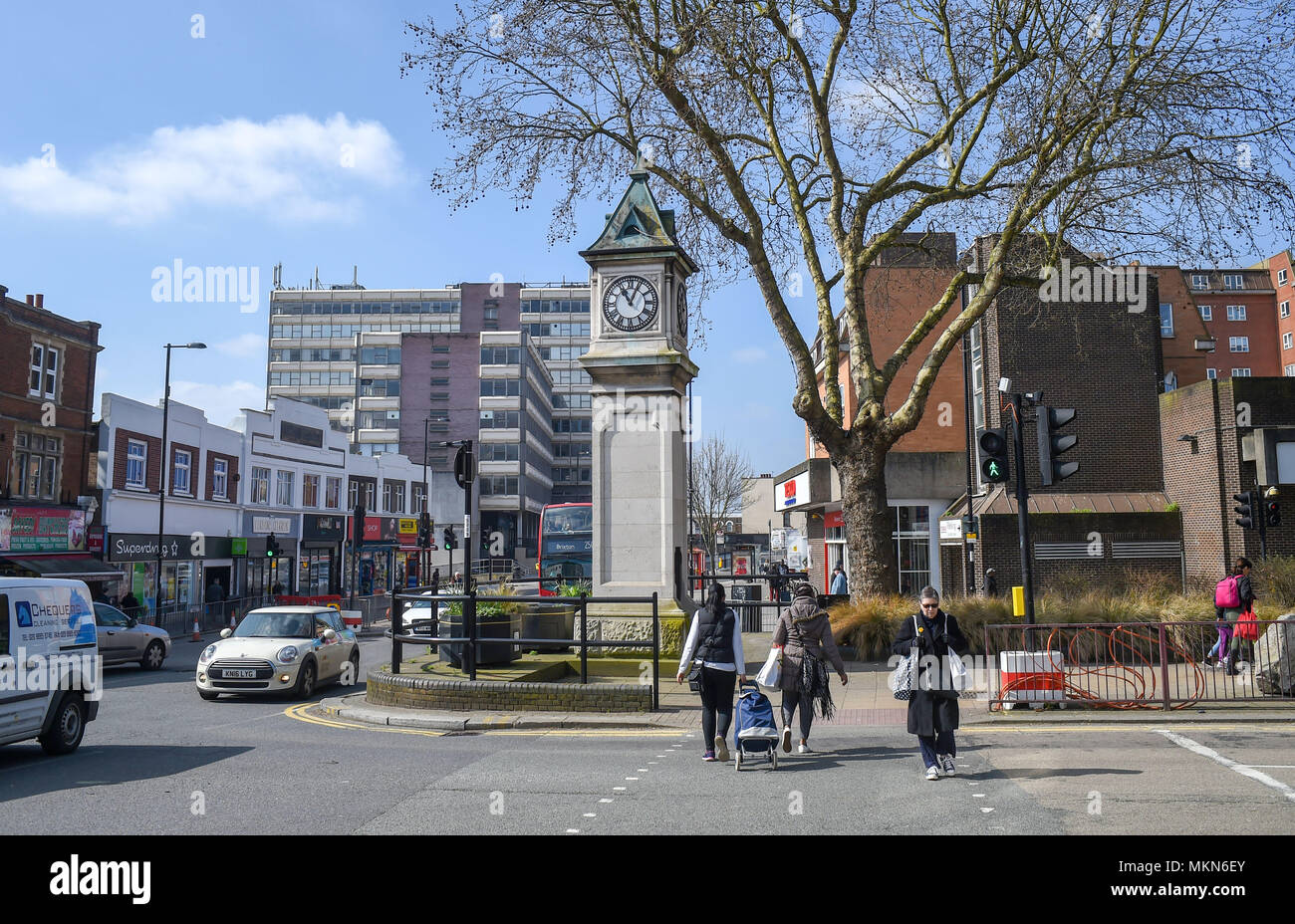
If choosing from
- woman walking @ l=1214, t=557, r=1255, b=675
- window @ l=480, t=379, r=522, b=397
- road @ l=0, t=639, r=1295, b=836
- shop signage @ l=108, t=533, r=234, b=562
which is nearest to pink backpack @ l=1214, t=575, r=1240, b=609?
woman walking @ l=1214, t=557, r=1255, b=675

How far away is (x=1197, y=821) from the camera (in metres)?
6.58

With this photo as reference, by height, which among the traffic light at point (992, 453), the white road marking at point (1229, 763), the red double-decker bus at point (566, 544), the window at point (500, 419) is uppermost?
the window at point (500, 419)

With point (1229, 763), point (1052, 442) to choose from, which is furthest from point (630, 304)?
point (1229, 763)

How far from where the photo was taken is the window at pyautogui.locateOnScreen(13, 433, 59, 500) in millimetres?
30734

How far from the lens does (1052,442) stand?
1243cm

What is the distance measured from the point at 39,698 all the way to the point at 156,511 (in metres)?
30.2

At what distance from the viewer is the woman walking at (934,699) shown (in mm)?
8336

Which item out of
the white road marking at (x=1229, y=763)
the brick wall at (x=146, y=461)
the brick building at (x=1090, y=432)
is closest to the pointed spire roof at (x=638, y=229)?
the white road marking at (x=1229, y=763)

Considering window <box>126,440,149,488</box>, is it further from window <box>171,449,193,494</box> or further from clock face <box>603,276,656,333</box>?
clock face <box>603,276,656,333</box>

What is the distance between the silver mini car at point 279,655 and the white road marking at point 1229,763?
40.5 ft

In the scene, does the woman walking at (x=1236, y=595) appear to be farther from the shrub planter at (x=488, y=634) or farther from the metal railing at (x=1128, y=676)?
the shrub planter at (x=488, y=634)

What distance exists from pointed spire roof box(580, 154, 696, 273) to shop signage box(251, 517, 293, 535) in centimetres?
3500

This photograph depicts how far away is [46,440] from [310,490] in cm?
1929
